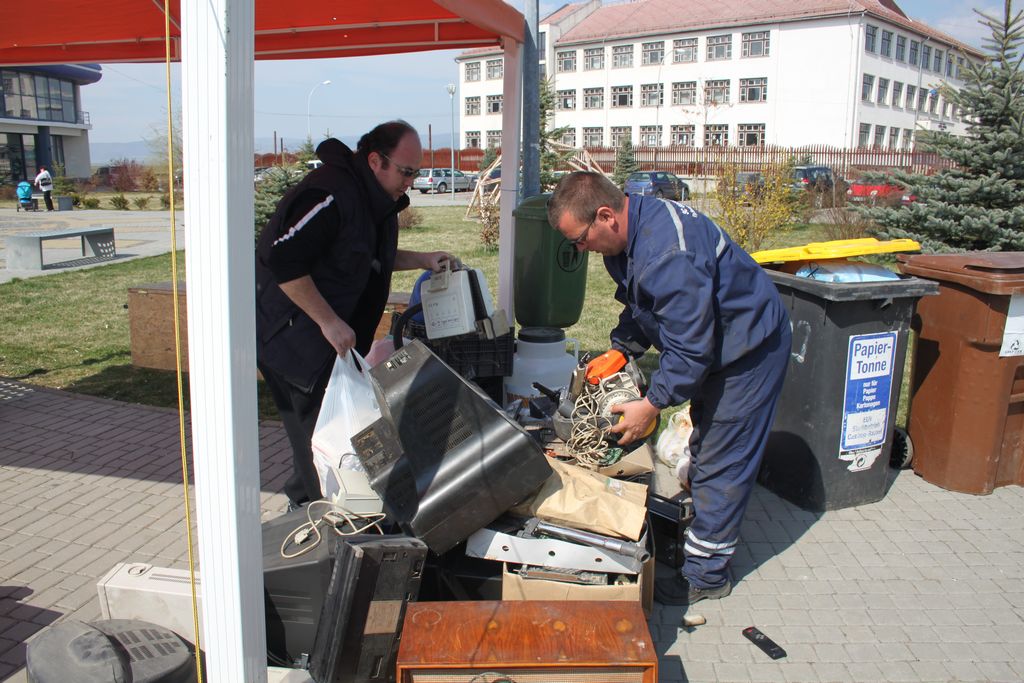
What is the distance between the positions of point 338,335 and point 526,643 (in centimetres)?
151

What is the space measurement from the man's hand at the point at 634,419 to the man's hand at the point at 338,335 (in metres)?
1.16

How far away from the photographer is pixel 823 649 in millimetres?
3172

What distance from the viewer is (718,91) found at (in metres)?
53.2

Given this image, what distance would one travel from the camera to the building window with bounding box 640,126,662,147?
56594 millimetres

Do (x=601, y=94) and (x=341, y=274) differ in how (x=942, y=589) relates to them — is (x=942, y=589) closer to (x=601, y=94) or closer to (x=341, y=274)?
(x=341, y=274)

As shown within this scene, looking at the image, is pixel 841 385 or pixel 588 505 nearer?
pixel 588 505

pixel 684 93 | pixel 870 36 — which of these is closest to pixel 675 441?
pixel 870 36

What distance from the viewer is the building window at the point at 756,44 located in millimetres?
50531

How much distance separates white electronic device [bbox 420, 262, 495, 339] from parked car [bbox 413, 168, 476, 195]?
38.0m

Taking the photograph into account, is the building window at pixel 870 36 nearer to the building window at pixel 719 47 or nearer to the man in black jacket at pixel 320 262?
the building window at pixel 719 47

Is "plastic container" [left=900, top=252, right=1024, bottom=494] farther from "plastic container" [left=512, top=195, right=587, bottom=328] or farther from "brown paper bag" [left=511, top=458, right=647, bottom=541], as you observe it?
"brown paper bag" [left=511, top=458, right=647, bottom=541]

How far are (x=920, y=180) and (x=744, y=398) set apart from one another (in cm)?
901

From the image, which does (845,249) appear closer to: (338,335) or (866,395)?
(866,395)

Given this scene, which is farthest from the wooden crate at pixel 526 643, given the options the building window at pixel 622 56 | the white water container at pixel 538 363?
the building window at pixel 622 56
